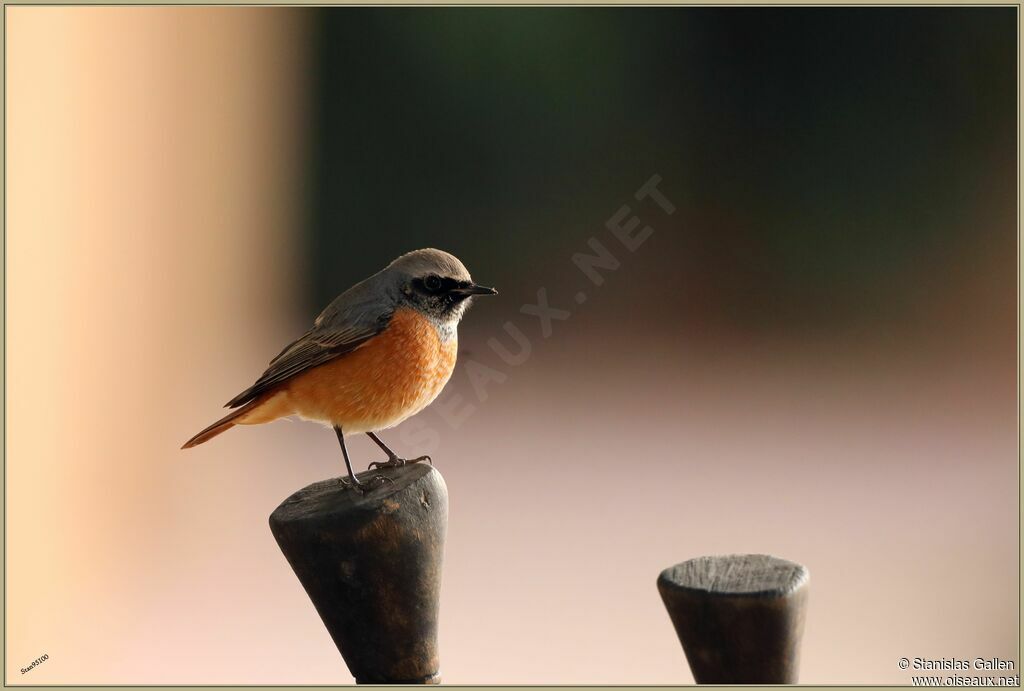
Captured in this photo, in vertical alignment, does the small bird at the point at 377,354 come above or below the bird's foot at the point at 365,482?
above

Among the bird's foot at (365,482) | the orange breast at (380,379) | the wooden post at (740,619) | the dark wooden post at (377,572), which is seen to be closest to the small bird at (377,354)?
the orange breast at (380,379)

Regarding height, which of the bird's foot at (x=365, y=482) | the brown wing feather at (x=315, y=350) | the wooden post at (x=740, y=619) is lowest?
the wooden post at (x=740, y=619)

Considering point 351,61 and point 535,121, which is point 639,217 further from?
point 351,61

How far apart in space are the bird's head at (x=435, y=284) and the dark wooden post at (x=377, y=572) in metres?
0.65

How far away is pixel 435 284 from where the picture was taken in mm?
2283

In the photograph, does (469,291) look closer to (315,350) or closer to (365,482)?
(315,350)

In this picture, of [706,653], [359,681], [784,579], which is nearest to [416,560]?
[359,681]

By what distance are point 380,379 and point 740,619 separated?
1044 millimetres

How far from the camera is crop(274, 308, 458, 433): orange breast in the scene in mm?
2262

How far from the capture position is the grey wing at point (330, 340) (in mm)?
2297

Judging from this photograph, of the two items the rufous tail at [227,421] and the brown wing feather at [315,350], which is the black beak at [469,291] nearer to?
the brown wing feather at [315,350]

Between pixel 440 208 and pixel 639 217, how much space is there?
1747mm

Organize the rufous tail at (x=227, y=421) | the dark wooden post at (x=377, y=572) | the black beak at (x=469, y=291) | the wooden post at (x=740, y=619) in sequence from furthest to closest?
the rufous tail at (x=227, y=421) < the black beak at (x=469, y=291) < the dark wooden post at (x=377, y=572) < the wooden post at (x=740, y=619)

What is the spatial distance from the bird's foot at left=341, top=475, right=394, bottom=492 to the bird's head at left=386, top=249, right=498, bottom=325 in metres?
0.54
